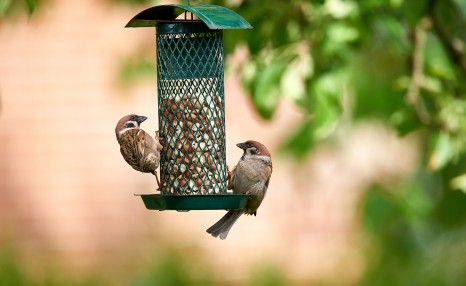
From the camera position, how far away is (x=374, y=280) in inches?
392

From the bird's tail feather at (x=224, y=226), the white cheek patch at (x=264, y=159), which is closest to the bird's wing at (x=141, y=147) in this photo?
the bird's tail feather at (x=224, y=226)

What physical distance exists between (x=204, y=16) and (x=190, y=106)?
2.35 ft

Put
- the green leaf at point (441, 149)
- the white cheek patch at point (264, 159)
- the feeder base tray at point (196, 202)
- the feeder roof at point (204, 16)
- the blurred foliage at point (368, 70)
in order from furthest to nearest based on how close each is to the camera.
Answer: the green leaf at point (441, 149), the blurred foliage at point (368, 70), the white cheek patch at point (264, 159), the feeder base tray at point (196, 202), the feeder roof at point (204, 16)

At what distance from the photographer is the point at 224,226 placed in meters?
5.21

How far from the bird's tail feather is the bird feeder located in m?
0.16

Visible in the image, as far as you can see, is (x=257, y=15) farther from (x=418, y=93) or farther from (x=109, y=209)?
(x=109, y=209)

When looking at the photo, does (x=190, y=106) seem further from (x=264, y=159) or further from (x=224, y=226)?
(x=224, y=226)

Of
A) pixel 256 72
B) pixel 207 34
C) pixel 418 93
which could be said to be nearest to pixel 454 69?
pixel 418 93

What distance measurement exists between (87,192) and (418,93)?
5747 millimetres

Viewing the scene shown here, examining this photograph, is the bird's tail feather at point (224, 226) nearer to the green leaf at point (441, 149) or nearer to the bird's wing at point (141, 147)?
the bird's wing at point (141, 147)

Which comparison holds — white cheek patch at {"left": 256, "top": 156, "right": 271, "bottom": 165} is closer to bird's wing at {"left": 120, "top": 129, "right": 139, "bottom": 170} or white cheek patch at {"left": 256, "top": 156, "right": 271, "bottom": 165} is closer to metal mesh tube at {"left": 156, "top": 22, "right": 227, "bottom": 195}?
metal mesh tube at {"left": 156, "top": 22, "right": 227, "bottom": 195}

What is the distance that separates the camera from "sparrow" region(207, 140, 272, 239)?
5.20 metres

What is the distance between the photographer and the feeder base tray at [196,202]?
4.70 meters

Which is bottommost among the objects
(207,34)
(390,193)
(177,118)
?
(390,193)
